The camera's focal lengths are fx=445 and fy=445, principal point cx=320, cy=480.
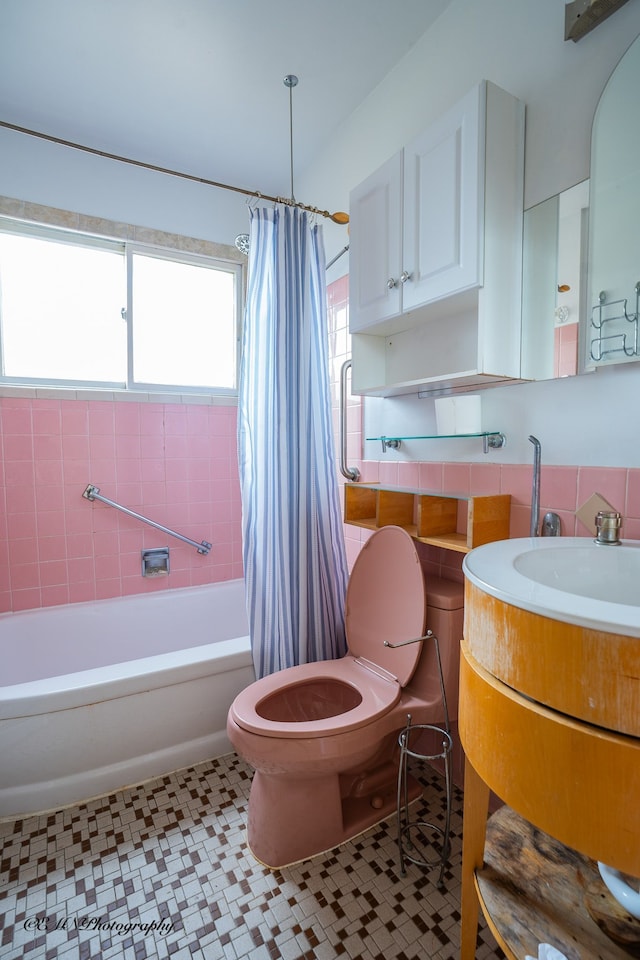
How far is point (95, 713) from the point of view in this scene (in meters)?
1.47

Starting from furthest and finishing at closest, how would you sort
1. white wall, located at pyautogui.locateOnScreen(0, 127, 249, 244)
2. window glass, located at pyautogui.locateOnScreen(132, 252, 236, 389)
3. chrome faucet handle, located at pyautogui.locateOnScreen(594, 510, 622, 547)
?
window glass, located at pyautogui.locateOnScreen(132, 252, 236, 389)
white wall, located at pyautogui.locateOnScreen(0, 127, 249, 244)
chrome faucet handle, located at pyautogui.locateOnScreen(594, 510, 622, 547)

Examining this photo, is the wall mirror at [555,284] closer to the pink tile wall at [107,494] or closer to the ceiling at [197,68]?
the ceiling at [197,68]

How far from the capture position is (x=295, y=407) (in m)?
1.69

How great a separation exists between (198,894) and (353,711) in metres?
0.61

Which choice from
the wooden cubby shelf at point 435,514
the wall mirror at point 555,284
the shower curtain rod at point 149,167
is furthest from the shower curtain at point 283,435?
the wall mirror at point 555,284

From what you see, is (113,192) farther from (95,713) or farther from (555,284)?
(95,713)

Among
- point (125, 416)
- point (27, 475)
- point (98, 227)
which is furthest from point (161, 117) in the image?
point (27, 475)

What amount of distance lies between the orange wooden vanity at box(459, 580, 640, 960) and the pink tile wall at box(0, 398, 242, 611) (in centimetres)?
195

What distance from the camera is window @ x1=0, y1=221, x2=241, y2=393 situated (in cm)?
213

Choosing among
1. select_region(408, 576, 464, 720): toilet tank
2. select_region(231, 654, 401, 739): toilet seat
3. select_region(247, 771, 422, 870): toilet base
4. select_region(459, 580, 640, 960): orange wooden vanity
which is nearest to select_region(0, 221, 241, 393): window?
select_region(231, 654, 401, 739): toilet seat

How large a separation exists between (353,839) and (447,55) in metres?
2.50

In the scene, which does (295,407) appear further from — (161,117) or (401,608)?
(161,117)

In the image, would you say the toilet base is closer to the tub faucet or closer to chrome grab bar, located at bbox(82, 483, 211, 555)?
the tub faucet

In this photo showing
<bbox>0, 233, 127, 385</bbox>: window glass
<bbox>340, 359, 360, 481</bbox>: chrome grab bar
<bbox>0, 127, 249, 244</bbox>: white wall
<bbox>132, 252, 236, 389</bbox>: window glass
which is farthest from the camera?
<bbox>132, 252, 236, 389</bbox>: window glass
